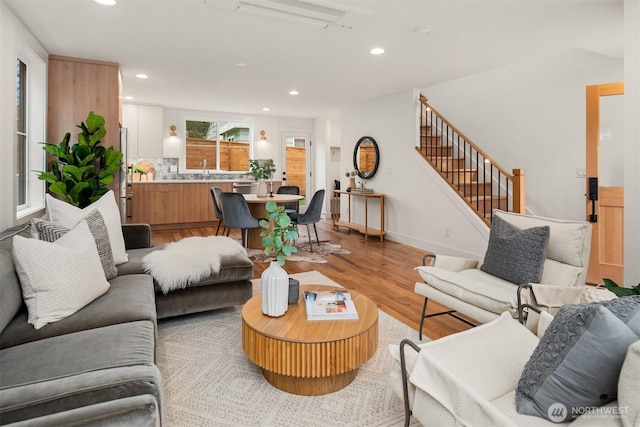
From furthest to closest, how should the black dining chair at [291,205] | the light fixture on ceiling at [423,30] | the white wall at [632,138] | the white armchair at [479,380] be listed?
1. the black dining chair at [291,205]
2. the light fixture on ceiling at [423,30]
3. the white wall at [632,138]
4. the white armchair at [479,380]

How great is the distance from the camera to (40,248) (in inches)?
68.7

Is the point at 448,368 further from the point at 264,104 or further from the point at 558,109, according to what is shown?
the point at 264,104

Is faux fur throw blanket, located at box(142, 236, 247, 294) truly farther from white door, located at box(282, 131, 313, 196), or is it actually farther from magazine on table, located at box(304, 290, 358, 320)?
white door, located at box(282, 131, 313, 196)

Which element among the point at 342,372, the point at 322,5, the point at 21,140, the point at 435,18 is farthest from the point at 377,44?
the point at 21,140

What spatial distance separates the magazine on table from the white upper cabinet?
6314 mm

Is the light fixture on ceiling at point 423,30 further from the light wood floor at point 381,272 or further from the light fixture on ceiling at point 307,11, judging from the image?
the light wood floor at point 381,272

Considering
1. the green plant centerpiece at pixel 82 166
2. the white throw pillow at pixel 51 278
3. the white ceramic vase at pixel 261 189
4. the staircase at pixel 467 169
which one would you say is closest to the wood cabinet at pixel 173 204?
the white ceramic vase at pixel 261 189

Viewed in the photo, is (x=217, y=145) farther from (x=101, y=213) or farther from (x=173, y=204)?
(x=101, y=213)

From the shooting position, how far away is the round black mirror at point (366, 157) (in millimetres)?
6609

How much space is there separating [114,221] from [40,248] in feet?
3.23

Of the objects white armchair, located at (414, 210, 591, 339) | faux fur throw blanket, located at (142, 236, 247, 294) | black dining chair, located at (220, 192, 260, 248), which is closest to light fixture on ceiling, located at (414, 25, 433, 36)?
white armchair, located at (414, 210, 591, 339)

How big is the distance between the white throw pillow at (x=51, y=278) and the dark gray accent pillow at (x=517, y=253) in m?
2.47

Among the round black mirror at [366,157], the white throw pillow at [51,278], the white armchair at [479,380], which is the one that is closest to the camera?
the white armchair at [479,380]

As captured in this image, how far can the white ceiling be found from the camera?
9.74 ft
